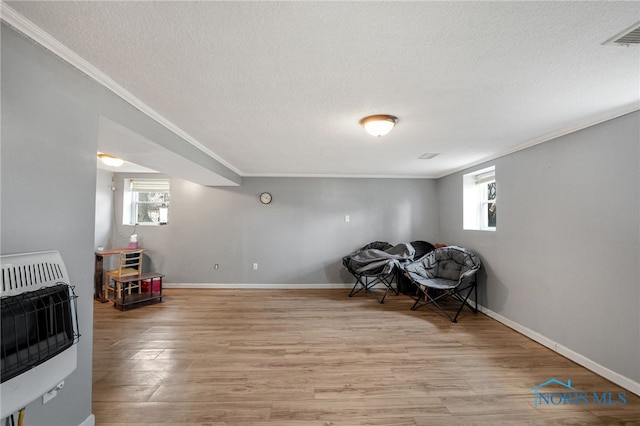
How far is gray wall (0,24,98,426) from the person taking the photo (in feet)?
3.85

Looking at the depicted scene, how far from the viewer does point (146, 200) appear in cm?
513

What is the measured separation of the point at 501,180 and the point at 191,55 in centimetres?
376

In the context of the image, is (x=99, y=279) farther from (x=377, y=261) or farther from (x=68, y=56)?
(x=377, y=261)

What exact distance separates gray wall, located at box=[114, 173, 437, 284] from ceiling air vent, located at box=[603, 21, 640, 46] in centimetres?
390

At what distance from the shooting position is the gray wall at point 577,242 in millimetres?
2033

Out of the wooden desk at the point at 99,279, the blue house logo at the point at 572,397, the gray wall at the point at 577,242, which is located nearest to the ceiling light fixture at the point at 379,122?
the gray wall at the point at 577,242

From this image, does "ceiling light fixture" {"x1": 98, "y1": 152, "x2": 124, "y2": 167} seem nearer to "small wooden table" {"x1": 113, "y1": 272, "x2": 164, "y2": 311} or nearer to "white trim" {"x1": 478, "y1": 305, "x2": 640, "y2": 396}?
"small wooden table" {"x1": 113, "y1": 272, "x2": 164, "y2": 311}

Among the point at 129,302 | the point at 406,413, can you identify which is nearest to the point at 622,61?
the point at 406,413

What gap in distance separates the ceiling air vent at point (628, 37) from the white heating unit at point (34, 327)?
296 cm

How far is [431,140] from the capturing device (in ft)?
9.57

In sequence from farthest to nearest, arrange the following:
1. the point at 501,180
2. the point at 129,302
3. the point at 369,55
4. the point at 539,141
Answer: the point at 129,302 < the point at 501,180 < the point at 539,141 < the point at 369,55

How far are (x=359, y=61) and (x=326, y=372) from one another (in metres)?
2.40

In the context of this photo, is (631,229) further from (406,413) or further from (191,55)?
(191,55)

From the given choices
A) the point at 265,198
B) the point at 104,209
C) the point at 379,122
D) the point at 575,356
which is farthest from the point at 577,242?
the point at 104,209
